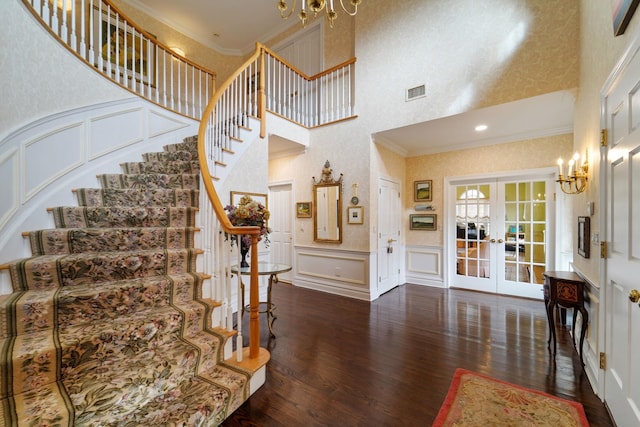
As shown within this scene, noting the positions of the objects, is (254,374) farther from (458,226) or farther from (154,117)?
(458,226)

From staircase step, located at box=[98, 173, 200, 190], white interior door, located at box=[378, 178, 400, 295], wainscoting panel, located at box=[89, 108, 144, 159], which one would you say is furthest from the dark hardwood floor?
wainscoting panel, located at box=[89, 108, 144, 159]

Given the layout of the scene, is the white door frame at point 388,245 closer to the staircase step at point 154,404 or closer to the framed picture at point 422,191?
the framed picture at point 422,191

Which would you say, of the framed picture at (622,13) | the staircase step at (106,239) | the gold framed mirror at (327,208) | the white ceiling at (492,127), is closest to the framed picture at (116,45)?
the staircase step at (106,239)

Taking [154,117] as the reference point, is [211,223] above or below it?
below

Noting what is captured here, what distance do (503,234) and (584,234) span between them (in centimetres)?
224

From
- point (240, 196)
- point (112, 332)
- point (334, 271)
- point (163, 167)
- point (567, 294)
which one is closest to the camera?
point (112, 332)

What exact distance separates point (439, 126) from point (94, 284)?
4430 mm

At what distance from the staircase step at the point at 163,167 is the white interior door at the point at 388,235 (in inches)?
116

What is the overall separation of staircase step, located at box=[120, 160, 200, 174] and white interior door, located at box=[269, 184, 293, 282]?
2.15 metres

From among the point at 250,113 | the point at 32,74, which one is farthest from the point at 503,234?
the point at 32,74

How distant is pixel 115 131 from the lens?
3.32m

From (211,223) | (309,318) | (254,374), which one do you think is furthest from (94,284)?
(309,318)

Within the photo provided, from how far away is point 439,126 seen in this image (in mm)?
3861

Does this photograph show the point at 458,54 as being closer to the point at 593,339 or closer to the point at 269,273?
the point at 593,339
